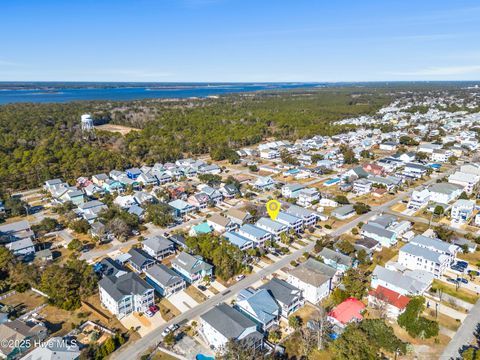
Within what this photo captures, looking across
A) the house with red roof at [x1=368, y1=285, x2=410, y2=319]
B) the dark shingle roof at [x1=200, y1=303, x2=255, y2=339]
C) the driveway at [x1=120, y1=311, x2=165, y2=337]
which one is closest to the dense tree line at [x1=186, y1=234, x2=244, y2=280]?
the dark shingle roof at [x1=200, y1=303, x2=255, y2=339]

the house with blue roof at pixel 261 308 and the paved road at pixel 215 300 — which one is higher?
the house with blue roof at pixel 261 308

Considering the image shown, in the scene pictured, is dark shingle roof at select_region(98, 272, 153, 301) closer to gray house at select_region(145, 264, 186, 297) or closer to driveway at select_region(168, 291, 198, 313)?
gray house at select_region(145, 264, 186, 297)

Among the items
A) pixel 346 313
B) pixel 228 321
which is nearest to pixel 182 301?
pixel 228 321

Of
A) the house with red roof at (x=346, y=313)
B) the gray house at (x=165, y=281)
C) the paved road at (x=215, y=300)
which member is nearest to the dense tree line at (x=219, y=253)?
the paved road at (x=215, y=300)

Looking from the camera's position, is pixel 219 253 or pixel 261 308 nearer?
pixel 261 308

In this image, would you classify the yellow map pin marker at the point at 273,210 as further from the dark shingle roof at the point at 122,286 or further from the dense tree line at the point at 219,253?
the dark shingle roof at the point at 122,286

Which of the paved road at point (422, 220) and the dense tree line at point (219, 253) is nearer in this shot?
the dense tree line at point (219, 253)

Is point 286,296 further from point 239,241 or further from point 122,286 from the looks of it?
point 122,286

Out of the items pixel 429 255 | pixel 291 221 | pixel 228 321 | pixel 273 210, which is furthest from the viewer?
pixel 273 210
